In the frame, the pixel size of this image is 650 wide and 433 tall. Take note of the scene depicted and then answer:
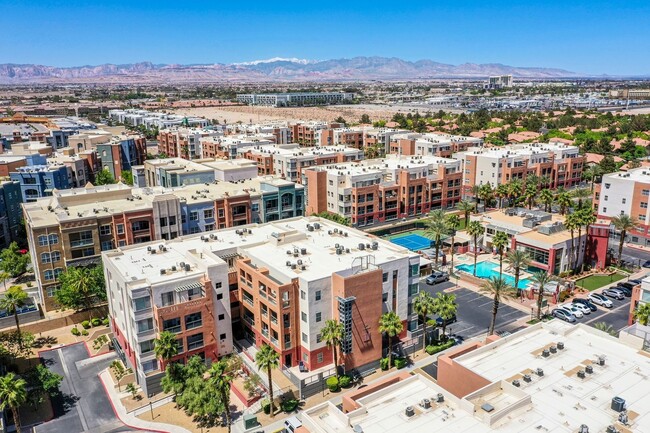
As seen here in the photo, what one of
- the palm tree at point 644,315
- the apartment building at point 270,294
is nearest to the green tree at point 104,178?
the apartment building at point 270,294

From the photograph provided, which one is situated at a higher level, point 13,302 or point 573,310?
point 13,302

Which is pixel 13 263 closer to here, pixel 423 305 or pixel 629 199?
pixel 423 305

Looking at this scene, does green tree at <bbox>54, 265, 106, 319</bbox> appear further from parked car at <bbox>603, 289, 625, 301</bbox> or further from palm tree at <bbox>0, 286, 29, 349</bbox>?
parked car at <bbox>603, 289, 625, 301</bbox>

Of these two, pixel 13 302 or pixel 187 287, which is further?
pixel 13 302

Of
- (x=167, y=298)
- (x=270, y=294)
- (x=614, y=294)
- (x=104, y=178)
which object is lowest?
(x=614, y=294)

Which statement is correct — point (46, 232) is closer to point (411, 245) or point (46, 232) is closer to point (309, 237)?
point (309, 237)

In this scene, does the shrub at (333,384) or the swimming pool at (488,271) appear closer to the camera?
the shrub at (333,384)

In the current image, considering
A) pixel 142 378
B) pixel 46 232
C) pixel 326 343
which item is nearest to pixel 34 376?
pixel 142 378

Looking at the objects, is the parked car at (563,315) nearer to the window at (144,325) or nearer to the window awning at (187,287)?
→ the window awning at (187,287)

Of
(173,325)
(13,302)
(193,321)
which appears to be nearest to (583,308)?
(193,321)
